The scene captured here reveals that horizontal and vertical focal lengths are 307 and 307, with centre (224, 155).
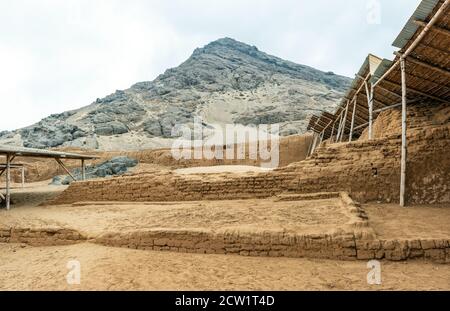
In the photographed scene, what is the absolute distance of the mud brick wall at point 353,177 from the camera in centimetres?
713

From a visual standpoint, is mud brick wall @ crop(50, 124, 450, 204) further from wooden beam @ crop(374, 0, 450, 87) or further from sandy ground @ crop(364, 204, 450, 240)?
wooden beam @ crop(374, 0, 450, 87)

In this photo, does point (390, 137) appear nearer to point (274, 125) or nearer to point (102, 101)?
point (274, 125)

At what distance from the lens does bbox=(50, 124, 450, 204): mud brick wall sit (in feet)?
23.4

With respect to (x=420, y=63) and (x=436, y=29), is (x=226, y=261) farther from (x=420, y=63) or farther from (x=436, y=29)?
(x=420, y=63)

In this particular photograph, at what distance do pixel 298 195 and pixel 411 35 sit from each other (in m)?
4.43

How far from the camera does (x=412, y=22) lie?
648 centimetres

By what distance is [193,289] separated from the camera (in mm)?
4105

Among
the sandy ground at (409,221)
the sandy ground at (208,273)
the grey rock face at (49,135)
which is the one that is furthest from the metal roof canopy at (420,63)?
the grey rock face at (49,135)

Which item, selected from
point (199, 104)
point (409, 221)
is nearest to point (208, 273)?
point (409, 221)

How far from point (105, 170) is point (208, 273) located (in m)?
17.6

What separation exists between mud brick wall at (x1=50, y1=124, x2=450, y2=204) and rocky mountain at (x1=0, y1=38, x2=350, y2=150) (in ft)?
88.7

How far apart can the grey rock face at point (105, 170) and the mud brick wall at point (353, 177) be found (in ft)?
38.3

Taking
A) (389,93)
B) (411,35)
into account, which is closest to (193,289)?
(411,35)

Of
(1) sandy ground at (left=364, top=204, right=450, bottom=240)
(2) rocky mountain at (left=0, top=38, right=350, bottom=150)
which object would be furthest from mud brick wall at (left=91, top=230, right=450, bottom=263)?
(2) rocky mountain at (left=0, top=38, right=350, bottom=150)
